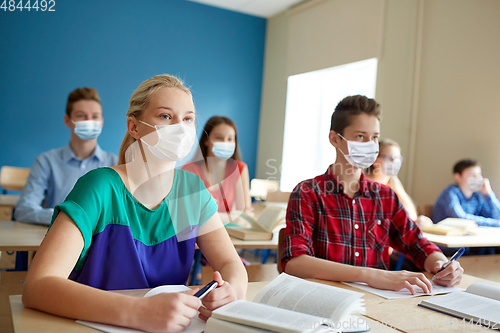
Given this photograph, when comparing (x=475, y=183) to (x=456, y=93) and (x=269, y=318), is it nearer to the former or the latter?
(x=456, y=93)

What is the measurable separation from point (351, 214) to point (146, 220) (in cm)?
79

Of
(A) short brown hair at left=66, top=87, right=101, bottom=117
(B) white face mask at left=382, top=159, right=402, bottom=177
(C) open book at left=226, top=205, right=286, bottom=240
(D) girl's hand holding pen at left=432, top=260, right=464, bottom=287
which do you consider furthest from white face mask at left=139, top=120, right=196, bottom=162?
(B) white face mask at left=382, top=159, right=402, bottom=177

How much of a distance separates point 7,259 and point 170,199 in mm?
1895

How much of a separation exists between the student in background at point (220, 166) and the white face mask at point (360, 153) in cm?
55

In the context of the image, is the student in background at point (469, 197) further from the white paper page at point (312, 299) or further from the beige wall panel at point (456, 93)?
the white paper page at point (312, 299)

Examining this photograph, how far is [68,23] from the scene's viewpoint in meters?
5.07

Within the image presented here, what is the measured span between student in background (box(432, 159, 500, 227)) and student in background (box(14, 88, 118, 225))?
2690mm

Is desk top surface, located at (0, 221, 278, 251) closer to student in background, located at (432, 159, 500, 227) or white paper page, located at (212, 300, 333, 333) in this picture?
white paper page, located at (212, 300, 333, 333)

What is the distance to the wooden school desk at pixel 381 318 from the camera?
759 millimetres

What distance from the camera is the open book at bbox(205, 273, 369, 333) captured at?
0.74 metres

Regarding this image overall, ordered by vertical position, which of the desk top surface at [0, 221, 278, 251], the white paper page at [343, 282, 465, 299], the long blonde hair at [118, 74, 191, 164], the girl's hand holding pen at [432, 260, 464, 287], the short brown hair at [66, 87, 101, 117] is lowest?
the desk top surface at [0, 221, 278, 251]

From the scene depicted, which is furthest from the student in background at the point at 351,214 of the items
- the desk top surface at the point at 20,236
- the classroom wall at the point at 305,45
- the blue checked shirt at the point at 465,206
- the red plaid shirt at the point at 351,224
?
the classroom wall at the point at 305,45

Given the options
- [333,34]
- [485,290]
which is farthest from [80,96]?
[333,34]

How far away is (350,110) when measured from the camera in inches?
62.9
